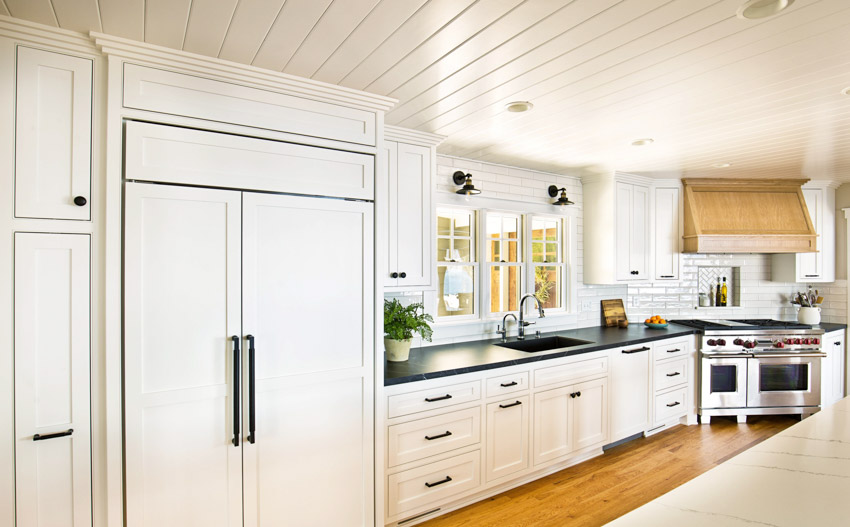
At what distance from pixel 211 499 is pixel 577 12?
2475 millimetres

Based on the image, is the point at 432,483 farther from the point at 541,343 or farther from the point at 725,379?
the point at 725,379

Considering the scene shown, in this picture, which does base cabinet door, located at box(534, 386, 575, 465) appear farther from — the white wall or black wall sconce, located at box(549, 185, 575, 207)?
black wall sconce, located at box(549, 185, 575, 207)

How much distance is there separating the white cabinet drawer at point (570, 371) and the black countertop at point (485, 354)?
3.7 inches

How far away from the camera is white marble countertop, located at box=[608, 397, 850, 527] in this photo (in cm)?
86

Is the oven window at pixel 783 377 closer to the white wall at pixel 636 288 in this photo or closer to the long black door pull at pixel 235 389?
the white wall at pixel 636 288

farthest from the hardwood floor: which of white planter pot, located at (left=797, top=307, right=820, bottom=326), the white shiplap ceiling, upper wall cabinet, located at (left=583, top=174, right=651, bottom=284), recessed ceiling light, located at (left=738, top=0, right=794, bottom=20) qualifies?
recessed ceiling light, located at (left=738, top=0, right=794, bottom=20)

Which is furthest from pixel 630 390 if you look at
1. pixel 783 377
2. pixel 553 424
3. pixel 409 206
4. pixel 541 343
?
pixel 409 206

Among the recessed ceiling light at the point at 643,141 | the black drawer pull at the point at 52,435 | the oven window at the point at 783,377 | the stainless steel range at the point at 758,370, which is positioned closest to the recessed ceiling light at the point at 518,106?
the recessed ceiling light at the point at 643,141

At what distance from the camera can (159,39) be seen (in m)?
1.85

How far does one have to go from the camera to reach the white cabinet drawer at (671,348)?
13.3 ft

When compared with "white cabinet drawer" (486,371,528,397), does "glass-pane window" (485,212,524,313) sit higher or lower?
higher

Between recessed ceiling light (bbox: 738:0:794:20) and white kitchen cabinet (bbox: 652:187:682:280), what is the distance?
3178 millimetres

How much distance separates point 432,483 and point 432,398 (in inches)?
19.7

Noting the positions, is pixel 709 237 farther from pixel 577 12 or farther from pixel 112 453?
pixel 112 453
